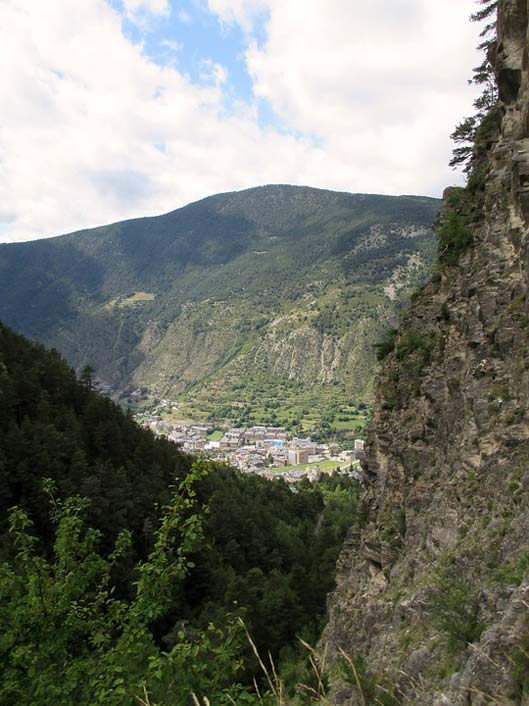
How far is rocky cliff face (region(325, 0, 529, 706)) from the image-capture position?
25.3 ft

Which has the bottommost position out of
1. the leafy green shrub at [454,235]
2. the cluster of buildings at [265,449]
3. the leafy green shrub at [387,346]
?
the cluster of buildings at [265,449]

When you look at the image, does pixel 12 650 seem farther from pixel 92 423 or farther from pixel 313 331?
pixel 313 331

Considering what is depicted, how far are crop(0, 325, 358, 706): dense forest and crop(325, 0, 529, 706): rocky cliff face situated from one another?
7.45 ft

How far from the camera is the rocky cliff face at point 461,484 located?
7.70 meters

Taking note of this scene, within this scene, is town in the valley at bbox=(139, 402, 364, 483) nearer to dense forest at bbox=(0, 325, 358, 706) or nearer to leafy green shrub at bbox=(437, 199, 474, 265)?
dense forest at bbox=(0, 325, 358, 706)

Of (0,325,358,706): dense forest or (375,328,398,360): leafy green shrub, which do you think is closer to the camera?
(0,325,358,706): dense forest

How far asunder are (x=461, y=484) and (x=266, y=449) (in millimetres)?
104923

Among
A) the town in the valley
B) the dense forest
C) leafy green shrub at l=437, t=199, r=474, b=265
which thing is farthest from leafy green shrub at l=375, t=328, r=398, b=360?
the town in the valley

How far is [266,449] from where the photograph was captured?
116m

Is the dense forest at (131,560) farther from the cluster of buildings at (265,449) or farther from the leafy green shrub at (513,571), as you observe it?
the cluster of buildings at (265,449)

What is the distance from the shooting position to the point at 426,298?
20.0 meters

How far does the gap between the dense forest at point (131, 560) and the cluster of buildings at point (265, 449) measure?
108 ft

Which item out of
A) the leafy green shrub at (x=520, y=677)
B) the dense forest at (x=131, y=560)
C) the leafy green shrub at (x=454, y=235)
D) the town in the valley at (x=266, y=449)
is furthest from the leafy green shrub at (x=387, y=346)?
the town in the valley at (x=266, y=449)

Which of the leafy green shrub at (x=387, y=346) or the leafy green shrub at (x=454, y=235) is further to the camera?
the leafy green shrub at (x=387, y=346)
